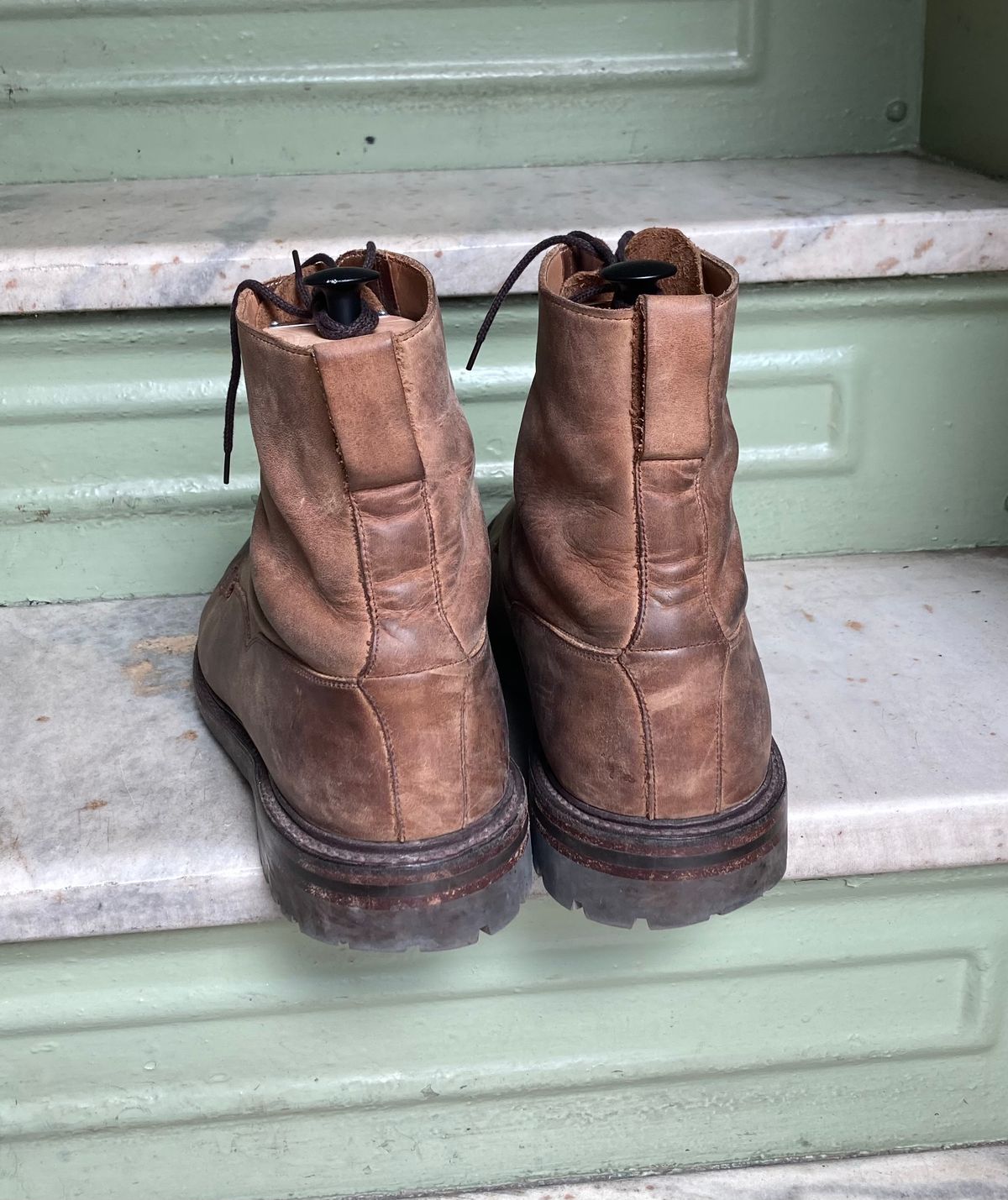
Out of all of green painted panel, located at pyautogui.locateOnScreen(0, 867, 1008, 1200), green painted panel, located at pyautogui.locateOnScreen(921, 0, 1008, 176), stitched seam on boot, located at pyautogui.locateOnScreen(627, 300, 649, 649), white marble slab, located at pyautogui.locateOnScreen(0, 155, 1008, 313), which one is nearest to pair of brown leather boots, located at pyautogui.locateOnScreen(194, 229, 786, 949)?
stitched seam on boot, located at pyautogui.locateOnScreen(627, 300, 649, 649)

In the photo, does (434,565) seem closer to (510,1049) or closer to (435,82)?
(510,1049)

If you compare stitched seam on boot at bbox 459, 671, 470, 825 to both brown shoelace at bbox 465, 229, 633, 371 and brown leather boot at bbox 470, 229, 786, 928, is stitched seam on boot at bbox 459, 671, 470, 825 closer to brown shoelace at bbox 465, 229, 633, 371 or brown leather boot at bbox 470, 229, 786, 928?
brown leather boot at bbox 470, 229, 786, 928

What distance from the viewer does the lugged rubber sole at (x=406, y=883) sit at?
722 mm

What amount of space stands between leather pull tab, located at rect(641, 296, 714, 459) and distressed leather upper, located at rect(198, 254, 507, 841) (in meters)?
0.12

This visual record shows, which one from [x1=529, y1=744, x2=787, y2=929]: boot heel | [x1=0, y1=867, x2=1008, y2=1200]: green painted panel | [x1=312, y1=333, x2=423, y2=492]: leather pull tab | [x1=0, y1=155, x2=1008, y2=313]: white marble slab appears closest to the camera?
[x1=312, y1=333, x2=423, y2=492]: leather pull tab

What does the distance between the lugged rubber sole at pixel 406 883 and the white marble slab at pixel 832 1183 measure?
35cm

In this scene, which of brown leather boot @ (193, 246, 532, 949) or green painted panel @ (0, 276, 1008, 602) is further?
green painted panel @ (0, 276, 1008, 602)

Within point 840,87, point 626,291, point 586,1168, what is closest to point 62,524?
point 626,291

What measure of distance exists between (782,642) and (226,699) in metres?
0.49

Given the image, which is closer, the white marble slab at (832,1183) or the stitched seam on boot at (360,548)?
the stitched seam on boot at (360,548)

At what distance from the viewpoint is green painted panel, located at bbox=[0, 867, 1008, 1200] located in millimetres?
875

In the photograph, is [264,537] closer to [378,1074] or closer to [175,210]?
[378,1074]

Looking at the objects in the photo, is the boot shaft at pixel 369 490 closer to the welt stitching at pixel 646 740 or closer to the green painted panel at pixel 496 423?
the welt stitching at pixel 646 740

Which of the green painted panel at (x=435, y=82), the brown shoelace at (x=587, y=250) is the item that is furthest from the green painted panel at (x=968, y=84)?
the brown shoelace at (x=587, y=250)
